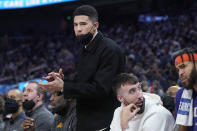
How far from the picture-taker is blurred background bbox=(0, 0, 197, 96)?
11.1 meters

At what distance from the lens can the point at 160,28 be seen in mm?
12883

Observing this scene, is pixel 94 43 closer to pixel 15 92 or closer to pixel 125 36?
pixel 15 92

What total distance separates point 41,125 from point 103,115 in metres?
1.45

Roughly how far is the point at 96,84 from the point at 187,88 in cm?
61

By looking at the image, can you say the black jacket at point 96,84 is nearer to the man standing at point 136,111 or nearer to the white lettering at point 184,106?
the man standing at point 136,111

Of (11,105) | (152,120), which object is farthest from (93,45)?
(11,105)

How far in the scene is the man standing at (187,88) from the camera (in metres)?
2.10

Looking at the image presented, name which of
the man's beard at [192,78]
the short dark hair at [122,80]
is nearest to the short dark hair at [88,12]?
the short dark hair at [122,80]

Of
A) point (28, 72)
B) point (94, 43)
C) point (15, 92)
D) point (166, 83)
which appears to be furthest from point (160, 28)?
point (94, 43)

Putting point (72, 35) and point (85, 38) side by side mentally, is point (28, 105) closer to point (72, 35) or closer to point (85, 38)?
point (85, 38)

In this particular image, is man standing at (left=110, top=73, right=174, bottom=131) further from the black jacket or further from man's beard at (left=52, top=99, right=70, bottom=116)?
man's beard at (left=52, top=99, right=70, bottom=116)

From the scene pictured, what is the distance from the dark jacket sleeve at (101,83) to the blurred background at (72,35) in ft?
13.6

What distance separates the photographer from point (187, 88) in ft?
6.96

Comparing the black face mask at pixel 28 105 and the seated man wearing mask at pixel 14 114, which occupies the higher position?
the black face mask at pixel 28 105
